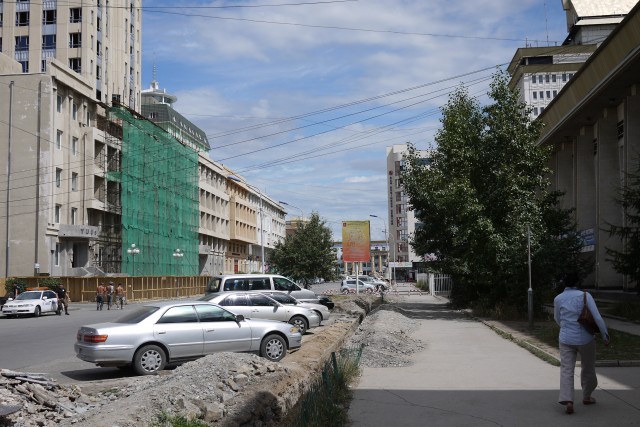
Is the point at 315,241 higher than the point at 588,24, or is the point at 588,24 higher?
the point at 588,24

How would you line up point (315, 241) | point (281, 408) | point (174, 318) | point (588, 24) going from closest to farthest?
point (281, 408) → point (174, 318) → point (315, 241) → point (588, 24)

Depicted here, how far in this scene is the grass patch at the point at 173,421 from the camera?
7.29 m

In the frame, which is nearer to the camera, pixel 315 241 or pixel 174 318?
pixel 174 318

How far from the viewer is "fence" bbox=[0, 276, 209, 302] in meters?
50.2

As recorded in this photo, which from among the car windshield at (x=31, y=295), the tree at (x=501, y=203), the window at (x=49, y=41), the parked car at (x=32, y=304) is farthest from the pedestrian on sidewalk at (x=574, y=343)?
the window at (x=49, y=41)

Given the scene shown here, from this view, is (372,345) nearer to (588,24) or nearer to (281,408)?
(281,408)

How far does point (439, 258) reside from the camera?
33.6 metres

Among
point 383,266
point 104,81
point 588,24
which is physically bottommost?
point 383,266

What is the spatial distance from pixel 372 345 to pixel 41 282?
125 feet

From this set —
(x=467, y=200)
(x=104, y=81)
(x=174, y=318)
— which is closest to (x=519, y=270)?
(x=467, y=200)

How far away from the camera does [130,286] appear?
52531 mm

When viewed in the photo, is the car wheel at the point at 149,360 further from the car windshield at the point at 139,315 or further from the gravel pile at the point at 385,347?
the gravel pile at the point at 385,347

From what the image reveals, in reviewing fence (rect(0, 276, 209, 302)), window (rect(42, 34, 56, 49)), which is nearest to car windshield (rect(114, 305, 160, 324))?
fence (rect(0, 276, 209, 302))

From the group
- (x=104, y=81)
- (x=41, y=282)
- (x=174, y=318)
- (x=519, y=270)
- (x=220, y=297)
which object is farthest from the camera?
(x=104, y=81)
